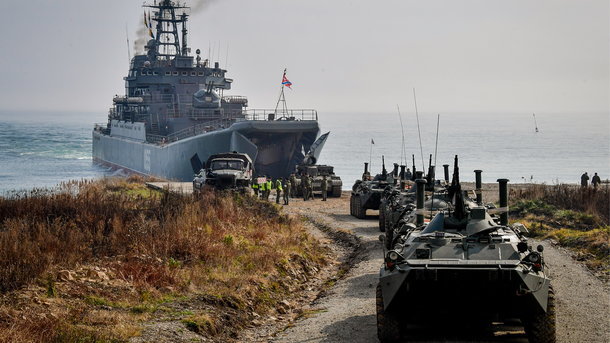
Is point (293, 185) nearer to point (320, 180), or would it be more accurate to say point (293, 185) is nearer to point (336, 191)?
point (320, 180)

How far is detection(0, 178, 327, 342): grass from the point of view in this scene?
11789mm

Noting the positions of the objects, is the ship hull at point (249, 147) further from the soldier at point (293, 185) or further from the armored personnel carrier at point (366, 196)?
the armored personnel carrier at point (366, 196)

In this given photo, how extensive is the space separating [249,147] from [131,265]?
129 feet

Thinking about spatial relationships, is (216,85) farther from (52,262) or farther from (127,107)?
(52,262)

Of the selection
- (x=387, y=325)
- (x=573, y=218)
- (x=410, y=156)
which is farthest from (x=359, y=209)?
(x=410, y=156)

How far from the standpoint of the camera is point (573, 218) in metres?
27.9

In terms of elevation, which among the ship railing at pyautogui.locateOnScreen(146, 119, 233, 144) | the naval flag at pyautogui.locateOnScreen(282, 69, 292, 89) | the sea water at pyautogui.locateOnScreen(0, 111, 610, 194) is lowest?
the sea water at pyautogui.locateOnScreen(0, 111, 610, 194)

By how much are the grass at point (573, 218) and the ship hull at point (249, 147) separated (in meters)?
20.2

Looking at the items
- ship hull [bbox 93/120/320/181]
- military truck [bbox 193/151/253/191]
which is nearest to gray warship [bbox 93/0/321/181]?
ship hull [bbox 93/120/320/181]

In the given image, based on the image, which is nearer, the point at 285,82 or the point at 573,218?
the point at 573,218

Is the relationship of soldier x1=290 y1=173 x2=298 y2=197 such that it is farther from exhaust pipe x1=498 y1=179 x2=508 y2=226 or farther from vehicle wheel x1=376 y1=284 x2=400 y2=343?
vehicle wheel x1=376 y1=284 x2=400 y2=343

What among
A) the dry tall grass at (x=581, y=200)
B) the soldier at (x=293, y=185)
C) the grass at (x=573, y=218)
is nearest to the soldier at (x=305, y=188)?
the soldier at (x=293, y=185)

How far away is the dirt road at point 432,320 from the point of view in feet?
38.5

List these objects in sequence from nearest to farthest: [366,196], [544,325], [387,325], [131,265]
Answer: [544,325], [387,325], [131,265], [366,196]
